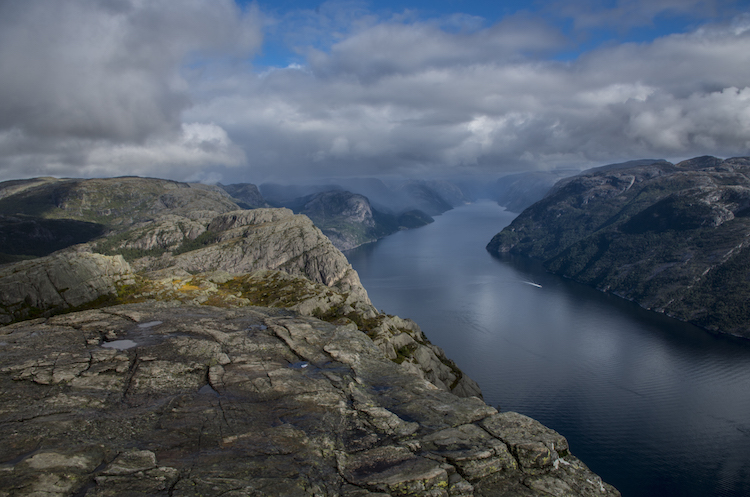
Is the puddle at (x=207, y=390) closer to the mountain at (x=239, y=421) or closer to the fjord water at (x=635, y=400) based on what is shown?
the mountain at (x=239, y=421)

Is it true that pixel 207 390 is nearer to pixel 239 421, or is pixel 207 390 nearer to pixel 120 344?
pixel 239 421

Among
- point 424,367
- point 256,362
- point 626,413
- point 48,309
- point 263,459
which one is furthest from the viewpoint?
point 626,413

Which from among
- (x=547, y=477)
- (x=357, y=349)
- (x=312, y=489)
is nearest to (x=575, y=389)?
(x=357, y=349)

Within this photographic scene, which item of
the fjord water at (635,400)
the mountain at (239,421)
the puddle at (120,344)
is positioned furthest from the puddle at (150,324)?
the fjord water at (635,400)

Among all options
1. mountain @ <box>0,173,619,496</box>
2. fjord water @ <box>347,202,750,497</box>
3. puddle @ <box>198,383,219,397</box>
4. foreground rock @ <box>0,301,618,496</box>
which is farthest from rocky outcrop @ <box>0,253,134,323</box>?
fjord water @ <box>347,202,750,497</box>

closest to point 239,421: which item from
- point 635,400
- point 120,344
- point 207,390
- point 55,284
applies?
point 207,390

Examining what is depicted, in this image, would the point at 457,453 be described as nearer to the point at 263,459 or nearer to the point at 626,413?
the point at 263,459
